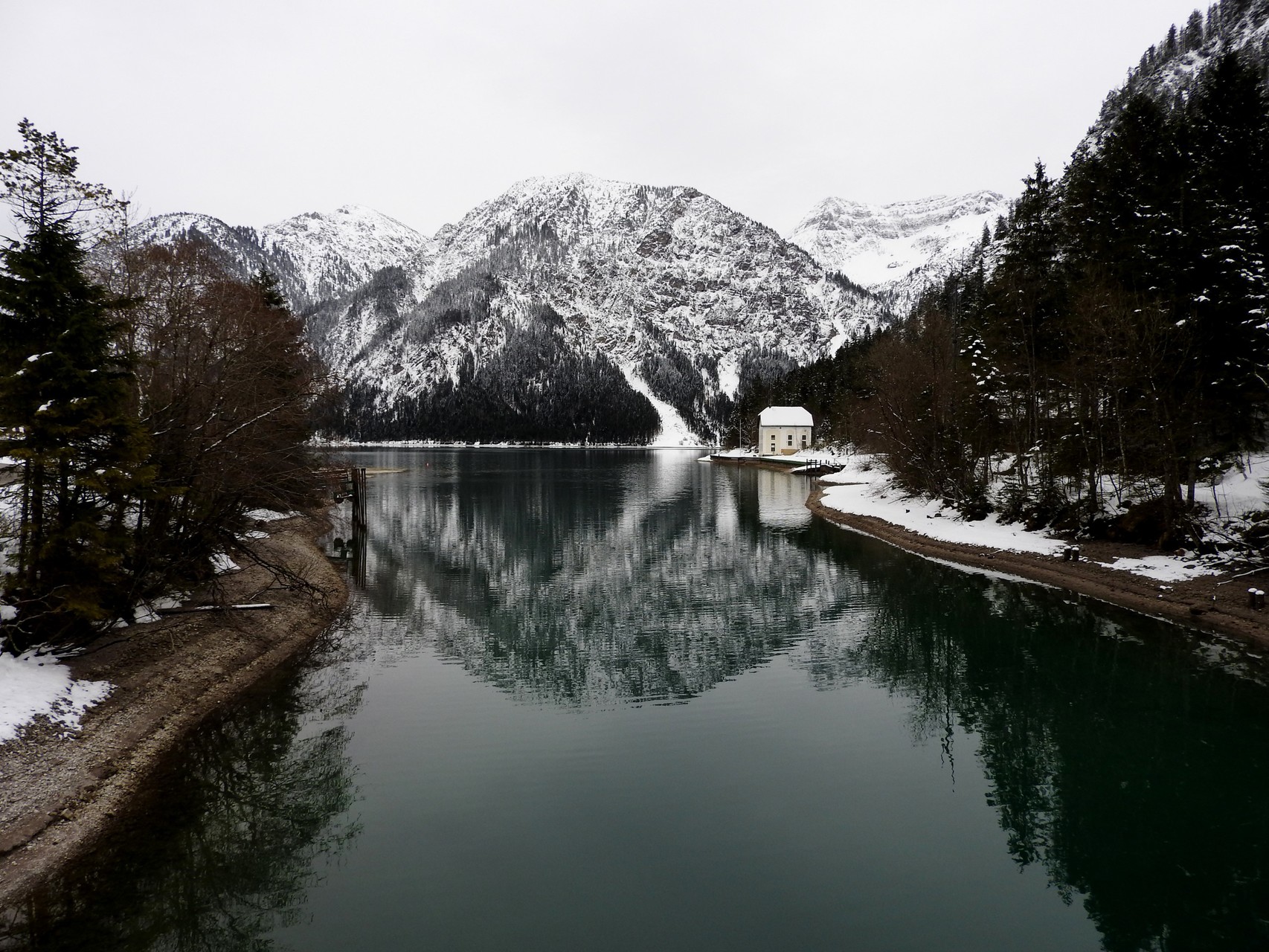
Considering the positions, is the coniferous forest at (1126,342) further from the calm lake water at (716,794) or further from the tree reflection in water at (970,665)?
the calm lake water at (716,794)

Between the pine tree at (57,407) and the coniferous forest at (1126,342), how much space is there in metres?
28.1

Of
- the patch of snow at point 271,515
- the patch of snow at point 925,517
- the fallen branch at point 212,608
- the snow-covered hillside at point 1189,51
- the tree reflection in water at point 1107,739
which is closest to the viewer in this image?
the tree reflection in water at point 1107,739

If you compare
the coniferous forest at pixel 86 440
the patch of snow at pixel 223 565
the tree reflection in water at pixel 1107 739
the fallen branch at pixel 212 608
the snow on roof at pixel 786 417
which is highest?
the snow on roof at pixel 786 417

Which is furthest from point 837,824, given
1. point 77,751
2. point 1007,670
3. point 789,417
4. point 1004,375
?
point 789,417

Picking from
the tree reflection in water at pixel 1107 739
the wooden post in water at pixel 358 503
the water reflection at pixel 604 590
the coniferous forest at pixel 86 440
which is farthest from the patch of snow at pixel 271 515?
the tree reflection in water at pixel 1107 739

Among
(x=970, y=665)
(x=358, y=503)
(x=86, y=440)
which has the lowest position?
(x=970, y=665)

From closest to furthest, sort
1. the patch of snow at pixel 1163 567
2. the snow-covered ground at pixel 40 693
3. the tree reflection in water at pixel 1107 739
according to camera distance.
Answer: the tree reflection in water at pixel 1107 739 < the snow-covered ground at pixel 40 693 < the patch of snow at pixel 1163 567

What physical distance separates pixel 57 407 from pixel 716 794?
42.5ft

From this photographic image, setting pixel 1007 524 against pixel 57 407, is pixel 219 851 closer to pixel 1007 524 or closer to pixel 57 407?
pixel 57 407

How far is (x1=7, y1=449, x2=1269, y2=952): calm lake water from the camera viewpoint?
790 centimetres

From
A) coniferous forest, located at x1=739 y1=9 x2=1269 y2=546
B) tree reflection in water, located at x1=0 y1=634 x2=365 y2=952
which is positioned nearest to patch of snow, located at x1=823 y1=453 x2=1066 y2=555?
coniferous forest, located at x1=739 y1=9 x2=1269 y2=546

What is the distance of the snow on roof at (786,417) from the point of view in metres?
104

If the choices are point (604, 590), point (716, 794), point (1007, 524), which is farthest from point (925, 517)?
point (716, 794)

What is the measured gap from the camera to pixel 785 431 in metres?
104
